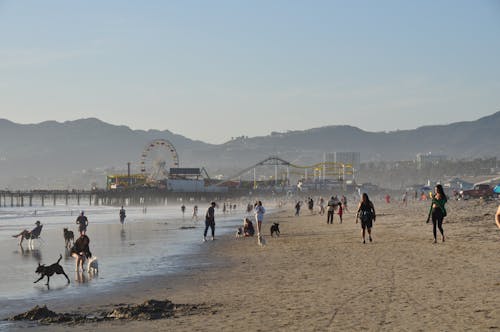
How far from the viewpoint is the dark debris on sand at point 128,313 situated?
10234 mm

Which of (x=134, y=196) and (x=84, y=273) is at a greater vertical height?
(x=134, y=196)

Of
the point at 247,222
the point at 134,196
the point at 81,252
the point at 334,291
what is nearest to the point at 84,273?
the point at 81,252

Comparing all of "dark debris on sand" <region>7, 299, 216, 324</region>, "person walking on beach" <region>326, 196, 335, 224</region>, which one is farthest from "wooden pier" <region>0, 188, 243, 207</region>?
"dark debris on sand" <region>7, 299, 216, 324</region>

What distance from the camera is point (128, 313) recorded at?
1042cm

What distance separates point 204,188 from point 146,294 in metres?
166

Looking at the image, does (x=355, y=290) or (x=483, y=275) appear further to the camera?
(x=483, y=275)

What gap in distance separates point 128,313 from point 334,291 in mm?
3561

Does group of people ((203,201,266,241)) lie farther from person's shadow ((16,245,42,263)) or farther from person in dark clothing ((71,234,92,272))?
person in dark clothing ((71,234,92,272))

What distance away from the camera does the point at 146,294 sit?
13.0m

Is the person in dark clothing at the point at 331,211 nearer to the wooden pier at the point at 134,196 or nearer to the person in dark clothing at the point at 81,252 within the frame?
the person in dark clothing at the point at 81,252

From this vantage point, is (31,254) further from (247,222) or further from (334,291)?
(334,291)

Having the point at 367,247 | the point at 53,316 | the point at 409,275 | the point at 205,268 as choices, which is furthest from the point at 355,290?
the point at 367,247

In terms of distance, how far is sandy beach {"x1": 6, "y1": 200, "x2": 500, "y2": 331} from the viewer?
9195 millimetres

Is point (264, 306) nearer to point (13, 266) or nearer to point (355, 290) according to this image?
point (355, 290)
